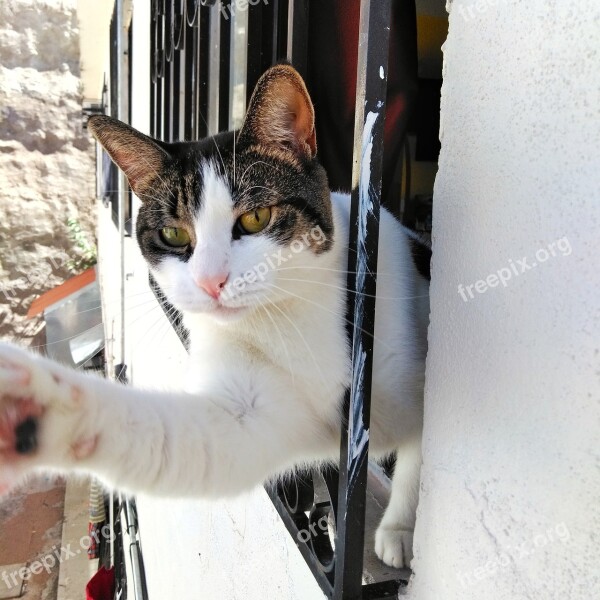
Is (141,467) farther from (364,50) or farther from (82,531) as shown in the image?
(82,531)

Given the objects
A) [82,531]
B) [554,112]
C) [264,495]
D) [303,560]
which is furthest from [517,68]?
[82,531]

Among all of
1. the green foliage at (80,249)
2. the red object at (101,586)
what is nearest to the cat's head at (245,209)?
the red object at (101,586)

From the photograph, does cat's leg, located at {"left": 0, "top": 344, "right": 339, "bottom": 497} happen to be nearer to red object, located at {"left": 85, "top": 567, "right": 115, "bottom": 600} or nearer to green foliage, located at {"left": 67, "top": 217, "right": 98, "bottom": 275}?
red object, located at {"left": 85, "top": 567, "right": 115, "bottom": 600}

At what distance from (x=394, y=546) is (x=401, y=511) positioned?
0.10 m

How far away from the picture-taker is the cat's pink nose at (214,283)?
938 mm

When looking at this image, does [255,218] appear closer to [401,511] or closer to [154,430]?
[154,430]

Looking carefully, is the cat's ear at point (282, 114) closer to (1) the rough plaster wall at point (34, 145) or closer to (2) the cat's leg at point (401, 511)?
Answer: (2) the cat's leg at point (401, 511)

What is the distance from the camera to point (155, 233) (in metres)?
1.15

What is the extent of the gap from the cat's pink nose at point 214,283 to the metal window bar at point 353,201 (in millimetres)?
213

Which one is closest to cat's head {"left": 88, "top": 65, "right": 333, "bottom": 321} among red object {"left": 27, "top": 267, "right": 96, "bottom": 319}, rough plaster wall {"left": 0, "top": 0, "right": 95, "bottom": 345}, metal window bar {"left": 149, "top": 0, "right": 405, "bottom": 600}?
metal window bar {"left": 149, "top": 0, "right": 405, "bottom": 600}

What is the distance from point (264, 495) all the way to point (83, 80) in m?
8.39

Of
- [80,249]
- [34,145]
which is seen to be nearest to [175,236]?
[34,145]

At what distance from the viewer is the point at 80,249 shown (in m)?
8.68

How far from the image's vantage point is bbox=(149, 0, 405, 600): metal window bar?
71cm
